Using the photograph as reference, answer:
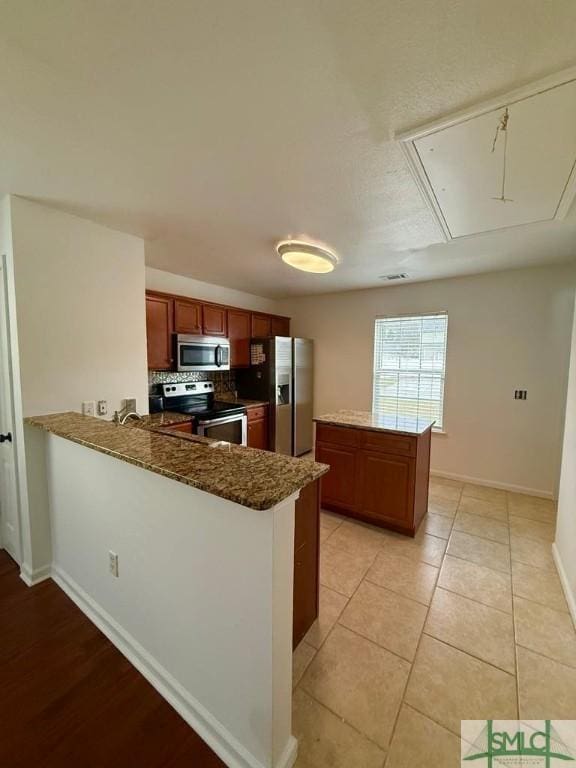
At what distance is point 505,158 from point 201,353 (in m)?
3.09

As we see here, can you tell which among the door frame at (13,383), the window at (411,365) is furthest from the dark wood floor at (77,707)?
the window at (411,365)

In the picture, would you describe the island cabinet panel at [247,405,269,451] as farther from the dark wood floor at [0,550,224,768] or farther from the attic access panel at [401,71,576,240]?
the attic access panel at [401,71,576,240]

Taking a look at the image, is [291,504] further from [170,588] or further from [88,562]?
[88,562]

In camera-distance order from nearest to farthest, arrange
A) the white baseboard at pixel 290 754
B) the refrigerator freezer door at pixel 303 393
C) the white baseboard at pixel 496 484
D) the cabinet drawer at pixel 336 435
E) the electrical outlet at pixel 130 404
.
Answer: the white baseboard at pixel 290 754
the electrical outlet at pixel 130 404
the cabinet drawer at pixel 336 435
the white baseboard at pixel 496 484
the refrigerator freezer door at pixel 303 393

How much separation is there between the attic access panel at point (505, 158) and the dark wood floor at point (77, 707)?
267cm

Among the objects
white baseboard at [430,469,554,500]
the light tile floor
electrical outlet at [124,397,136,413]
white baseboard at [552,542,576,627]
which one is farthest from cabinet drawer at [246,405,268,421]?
white baseboard at [552,542,576,627]

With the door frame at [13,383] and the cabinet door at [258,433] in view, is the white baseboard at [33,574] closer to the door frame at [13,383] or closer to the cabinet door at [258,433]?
the door frame at [13,383]

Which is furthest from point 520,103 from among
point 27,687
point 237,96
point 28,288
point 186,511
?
point 27,687

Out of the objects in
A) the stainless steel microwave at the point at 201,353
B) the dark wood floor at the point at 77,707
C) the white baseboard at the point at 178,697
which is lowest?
the dark wood floor at the point at 77,707

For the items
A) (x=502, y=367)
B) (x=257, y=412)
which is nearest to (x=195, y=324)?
(x=257, y=412)

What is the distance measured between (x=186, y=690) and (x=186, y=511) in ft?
2.67

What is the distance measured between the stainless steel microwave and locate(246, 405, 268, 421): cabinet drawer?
2.13ft

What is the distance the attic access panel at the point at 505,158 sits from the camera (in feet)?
3.79

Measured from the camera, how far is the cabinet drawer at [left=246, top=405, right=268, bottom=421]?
13.3 feet
